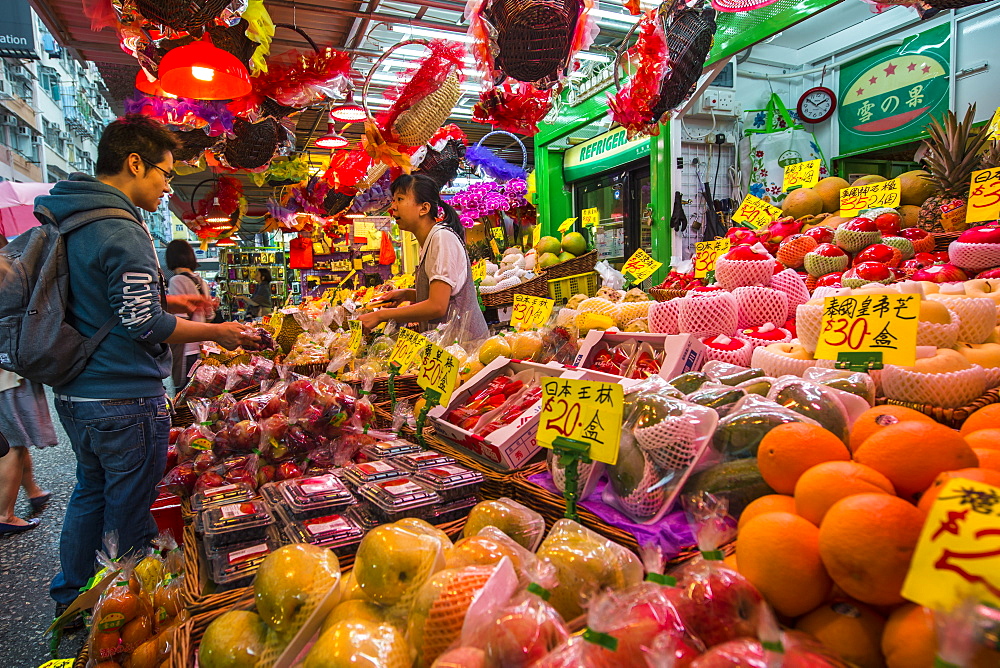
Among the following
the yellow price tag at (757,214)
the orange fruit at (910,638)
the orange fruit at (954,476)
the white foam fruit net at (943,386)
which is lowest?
the orange fruit at (910,638)

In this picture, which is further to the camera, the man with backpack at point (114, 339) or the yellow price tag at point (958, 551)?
the man with backpack at point (114, 339)

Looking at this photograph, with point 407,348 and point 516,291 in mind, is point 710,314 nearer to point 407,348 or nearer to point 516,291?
point 407,348

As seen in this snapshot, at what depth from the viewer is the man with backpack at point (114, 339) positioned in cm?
201

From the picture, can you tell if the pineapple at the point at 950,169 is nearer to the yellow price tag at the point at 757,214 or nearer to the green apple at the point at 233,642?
the yellow price tag at the point at 757,214

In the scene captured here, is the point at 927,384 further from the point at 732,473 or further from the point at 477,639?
the point at 477,639

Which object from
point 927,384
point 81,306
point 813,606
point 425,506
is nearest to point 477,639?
point 813,606

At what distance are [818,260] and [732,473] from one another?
169 centimetres

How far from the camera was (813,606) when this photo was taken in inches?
27.0

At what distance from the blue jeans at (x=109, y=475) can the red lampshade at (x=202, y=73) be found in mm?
1468

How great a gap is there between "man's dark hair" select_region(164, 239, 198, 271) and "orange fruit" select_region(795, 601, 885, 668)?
5.75 m

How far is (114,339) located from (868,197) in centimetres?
361

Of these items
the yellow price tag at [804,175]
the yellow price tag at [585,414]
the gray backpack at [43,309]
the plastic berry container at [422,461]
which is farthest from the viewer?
the yellow price tag at [804,175]

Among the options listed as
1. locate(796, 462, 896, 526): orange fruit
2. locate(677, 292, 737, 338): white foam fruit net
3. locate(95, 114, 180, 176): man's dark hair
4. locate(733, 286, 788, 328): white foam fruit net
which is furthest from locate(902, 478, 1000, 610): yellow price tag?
locate(95, 114, 180, 176): man's dark hair

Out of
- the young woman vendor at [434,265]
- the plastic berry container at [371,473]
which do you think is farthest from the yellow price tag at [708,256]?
the plastic berry container at [371,473]
